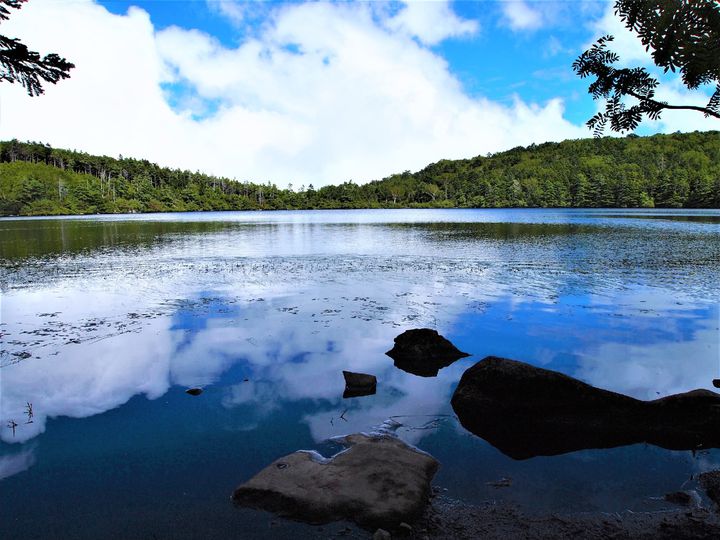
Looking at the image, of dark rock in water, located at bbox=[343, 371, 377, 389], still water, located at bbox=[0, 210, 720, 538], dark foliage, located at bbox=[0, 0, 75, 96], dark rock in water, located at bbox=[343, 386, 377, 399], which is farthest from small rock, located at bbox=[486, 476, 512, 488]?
dark foliage, located at bbox=[0, 0, 75, 96]

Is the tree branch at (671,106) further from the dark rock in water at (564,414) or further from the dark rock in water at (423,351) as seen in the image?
the dark rock in water at (423,351)

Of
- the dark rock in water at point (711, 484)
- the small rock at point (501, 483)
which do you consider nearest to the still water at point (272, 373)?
the small rock at point (501, 483)

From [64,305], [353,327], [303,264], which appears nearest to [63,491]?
[353,327]

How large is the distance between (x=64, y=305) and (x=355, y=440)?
642 inches

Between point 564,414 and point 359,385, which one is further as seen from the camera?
point 359,385

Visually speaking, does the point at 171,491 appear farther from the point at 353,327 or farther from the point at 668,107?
the point at 353,327

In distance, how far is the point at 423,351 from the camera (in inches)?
501

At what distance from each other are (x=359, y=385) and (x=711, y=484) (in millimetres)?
6305

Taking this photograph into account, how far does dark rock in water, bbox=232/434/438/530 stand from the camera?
6.00 meters

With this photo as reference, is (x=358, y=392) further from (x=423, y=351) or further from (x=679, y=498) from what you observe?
(x=679, y=498)

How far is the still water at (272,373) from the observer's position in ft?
22.0

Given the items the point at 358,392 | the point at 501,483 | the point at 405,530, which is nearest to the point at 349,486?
the point at 405,530

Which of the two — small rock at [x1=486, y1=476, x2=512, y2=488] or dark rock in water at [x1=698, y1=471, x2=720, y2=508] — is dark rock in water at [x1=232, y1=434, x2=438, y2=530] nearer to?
small rock at [x1=486, y1=476, x2=512, y2=488]

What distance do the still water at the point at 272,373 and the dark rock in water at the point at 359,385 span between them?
0.35 metres
